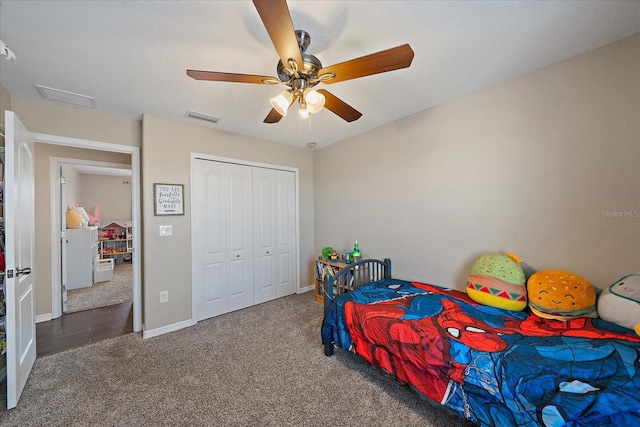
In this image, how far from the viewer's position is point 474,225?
220cm

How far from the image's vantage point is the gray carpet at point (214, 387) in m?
1.54

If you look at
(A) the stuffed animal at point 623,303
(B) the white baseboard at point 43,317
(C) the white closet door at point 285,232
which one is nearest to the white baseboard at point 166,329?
(C) the white closet door at point 285,232

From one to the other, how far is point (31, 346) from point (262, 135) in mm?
3065

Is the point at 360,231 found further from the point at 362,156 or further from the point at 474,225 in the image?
the point at 474,225

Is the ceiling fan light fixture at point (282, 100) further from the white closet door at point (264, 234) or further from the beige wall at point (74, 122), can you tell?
the beige wall at point (74, 122)

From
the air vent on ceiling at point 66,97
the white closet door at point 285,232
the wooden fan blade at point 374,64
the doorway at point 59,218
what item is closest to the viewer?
the wooden fan blade at point 374,64

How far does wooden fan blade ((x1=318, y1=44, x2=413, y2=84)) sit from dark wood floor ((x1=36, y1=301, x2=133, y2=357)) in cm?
342

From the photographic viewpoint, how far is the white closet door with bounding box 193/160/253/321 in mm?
2943

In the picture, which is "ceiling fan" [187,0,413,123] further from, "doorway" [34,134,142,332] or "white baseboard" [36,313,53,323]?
"white baseboard" [36,313,53,323]

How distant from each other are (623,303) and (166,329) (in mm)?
3830

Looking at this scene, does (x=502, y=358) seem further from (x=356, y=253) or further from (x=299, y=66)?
(x=356, y=253)

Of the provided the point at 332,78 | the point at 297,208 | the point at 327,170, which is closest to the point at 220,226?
the point at 297,208

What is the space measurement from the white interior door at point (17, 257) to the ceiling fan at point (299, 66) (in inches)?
60.1

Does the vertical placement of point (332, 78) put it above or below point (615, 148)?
above
